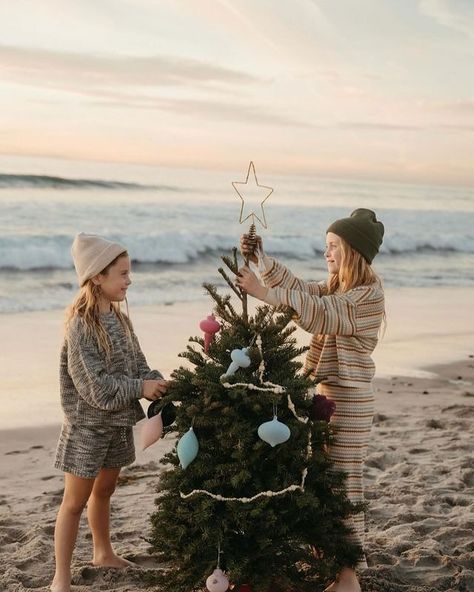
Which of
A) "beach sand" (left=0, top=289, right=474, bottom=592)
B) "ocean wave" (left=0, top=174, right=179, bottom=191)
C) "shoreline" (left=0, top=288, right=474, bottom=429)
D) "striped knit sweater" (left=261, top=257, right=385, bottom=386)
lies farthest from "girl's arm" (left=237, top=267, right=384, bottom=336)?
"ocean wave" (left=0, top=174, right=179, bottom=191)

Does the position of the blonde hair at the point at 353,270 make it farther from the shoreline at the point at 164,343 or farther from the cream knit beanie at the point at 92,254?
the shoreline at the point at 164,343

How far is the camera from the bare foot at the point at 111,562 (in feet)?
17.1

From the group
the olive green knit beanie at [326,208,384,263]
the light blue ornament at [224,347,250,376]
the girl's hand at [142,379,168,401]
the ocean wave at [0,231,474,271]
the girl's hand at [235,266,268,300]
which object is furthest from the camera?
the ocean wave at [0,231,474,271]

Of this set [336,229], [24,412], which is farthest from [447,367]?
[336,229]

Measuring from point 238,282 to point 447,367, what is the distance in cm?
693

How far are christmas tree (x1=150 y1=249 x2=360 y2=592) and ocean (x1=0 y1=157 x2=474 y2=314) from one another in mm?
9862

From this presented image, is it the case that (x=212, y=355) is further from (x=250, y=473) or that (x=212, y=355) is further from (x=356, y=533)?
(x=356, y=533)

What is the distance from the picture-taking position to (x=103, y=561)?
5211mm

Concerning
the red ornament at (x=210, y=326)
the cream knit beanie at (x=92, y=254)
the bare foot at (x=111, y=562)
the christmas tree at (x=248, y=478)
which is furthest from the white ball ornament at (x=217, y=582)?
the cream knit beanie at (x=92, y=254)

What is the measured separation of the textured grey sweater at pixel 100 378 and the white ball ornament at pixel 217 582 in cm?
98

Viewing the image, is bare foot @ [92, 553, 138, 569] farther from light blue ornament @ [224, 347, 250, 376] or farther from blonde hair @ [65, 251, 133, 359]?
light blue ornament @ [224, 347, 250, 376]

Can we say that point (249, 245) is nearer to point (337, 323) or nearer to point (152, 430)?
point (337, 323)

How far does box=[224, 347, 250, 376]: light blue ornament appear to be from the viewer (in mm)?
4180

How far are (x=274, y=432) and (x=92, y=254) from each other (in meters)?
1.48
